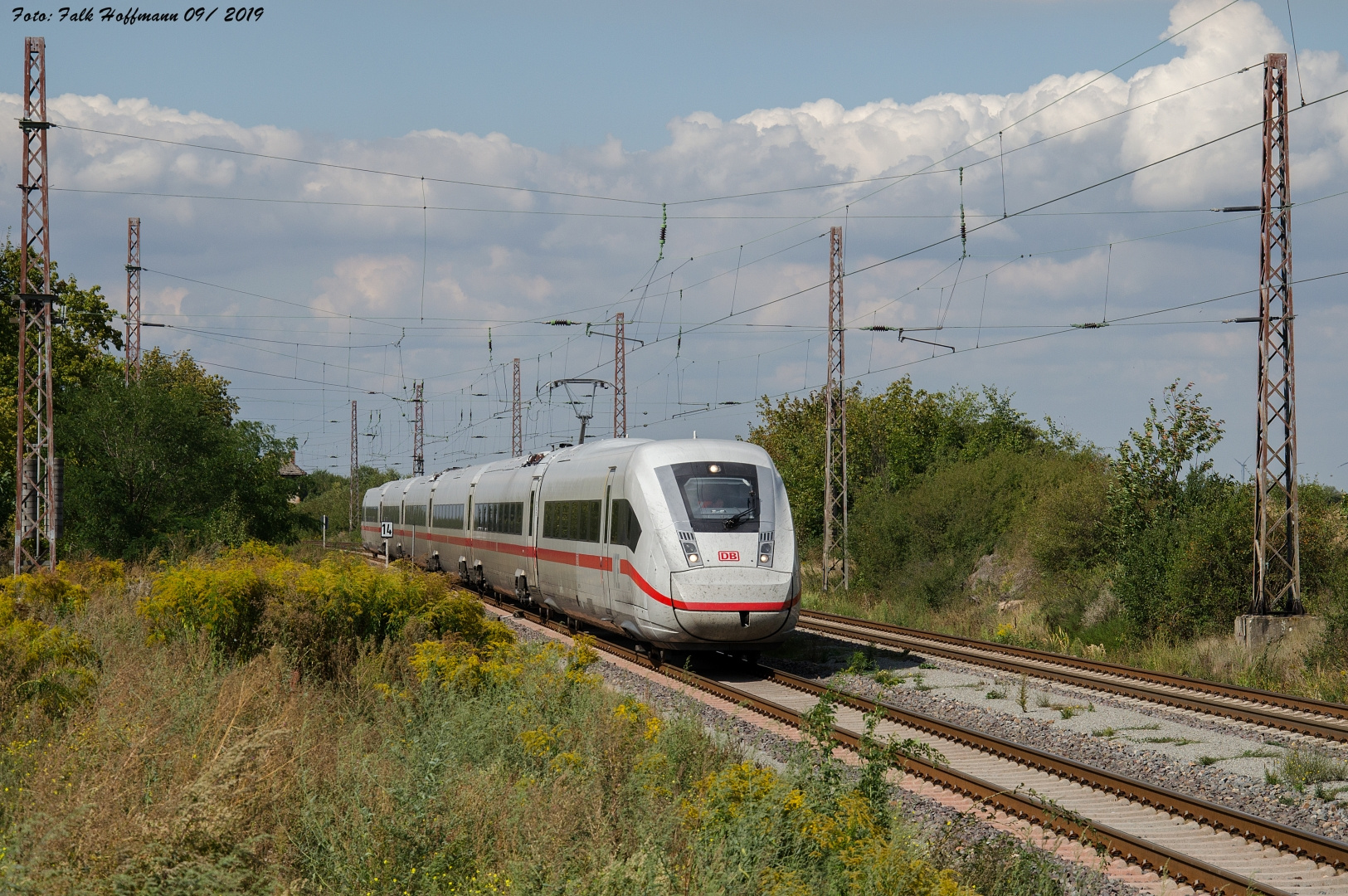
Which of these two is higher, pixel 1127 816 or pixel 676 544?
pixel 676 544

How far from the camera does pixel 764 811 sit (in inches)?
295

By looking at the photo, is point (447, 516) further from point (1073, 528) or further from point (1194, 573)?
point (1194, 573)

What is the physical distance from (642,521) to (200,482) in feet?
50.5

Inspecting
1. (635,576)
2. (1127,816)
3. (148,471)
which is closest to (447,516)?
(148,471)

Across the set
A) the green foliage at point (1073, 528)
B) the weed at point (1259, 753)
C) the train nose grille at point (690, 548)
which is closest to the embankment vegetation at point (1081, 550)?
the green foliage at point (1073, 528)

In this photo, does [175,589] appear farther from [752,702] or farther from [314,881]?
[314,881]

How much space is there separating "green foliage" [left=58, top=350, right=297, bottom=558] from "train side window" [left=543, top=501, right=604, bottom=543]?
8267 millimetres

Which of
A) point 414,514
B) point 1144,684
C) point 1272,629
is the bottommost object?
point 1144,684

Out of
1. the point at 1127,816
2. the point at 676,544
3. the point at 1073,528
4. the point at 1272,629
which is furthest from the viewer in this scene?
the point at 1073,528

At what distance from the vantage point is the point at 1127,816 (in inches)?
389

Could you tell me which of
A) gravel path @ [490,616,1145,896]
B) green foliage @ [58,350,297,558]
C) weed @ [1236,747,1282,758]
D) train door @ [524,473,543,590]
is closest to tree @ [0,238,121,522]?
green foliage @ [58,350,297,558]

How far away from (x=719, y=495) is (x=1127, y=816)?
846cm

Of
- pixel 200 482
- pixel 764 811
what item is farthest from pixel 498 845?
pixel 200 482

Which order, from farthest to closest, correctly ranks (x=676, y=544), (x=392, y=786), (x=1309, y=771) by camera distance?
1. (x=676, y=544)
2. (x=1309, y=771)
3. (x=392, y=786)
